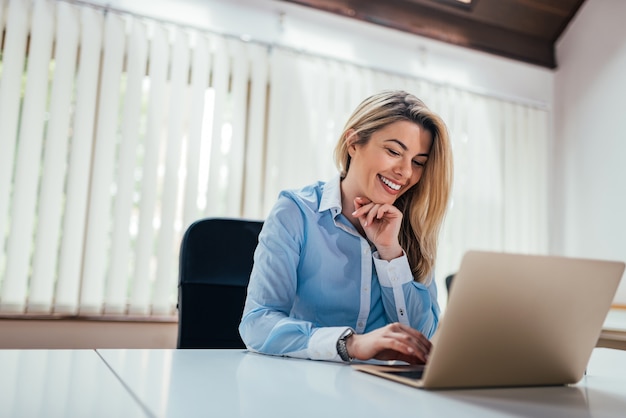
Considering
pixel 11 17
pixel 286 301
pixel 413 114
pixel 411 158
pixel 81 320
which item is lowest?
pixel 81 320

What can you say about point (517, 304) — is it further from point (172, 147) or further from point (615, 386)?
point (172, 147)

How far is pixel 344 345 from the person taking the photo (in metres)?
1.06

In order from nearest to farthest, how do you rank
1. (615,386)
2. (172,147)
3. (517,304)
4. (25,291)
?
(517,304) → (615,386) → (25,291) → (172,147)

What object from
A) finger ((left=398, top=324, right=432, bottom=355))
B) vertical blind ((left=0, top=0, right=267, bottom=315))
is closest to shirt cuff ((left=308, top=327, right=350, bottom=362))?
finger ((left=398, top=324, right=432, bottom=355))

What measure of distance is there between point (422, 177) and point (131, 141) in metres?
1.71

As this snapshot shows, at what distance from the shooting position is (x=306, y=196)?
1508mm

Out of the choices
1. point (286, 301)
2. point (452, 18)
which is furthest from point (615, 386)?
point (452, 18)

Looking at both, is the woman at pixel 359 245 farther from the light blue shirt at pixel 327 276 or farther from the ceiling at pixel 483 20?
the ceiling at pixel 483 20

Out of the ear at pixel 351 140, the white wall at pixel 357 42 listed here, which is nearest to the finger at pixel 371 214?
the ear at pixel 351 140

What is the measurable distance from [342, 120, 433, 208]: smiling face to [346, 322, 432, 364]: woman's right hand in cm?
57

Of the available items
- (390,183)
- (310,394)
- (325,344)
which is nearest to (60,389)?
(310,394)

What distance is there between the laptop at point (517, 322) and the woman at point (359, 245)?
264mm

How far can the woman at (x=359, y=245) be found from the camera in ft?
3.92

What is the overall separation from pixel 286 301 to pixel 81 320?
1693 mm
